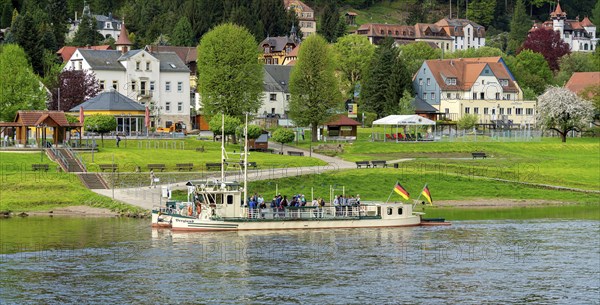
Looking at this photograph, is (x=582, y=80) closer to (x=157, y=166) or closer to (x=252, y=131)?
(x=252, y=131)

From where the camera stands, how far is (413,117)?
137375mm

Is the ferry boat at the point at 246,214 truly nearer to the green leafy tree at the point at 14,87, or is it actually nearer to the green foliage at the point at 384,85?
the green leafy tree at the point at 14,87

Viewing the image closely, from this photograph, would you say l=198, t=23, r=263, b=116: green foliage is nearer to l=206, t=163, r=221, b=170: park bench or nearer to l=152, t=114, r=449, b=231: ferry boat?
l=206, t=163, r=221, b=170: park bench

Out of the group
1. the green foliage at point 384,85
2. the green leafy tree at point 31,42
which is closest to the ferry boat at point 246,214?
the green foliage at point 384,85

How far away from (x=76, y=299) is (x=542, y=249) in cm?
3100

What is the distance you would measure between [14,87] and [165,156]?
28345 millimetres

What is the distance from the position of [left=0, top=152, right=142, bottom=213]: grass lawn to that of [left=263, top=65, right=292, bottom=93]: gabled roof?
259ft

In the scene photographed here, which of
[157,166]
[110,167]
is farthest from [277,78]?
[110,167]

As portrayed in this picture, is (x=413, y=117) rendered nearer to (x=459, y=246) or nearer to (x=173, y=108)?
(x=173, y=108)

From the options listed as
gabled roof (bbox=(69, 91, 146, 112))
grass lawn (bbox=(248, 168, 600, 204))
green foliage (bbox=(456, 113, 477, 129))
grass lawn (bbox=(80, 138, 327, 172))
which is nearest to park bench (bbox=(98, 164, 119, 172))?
grass lawn (bbox=(80, 138, 327, 172))

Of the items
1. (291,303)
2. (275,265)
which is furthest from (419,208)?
(291,303)

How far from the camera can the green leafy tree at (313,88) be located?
141000mm

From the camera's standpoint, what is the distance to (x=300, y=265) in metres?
66.9

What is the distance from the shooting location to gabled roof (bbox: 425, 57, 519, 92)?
185m
